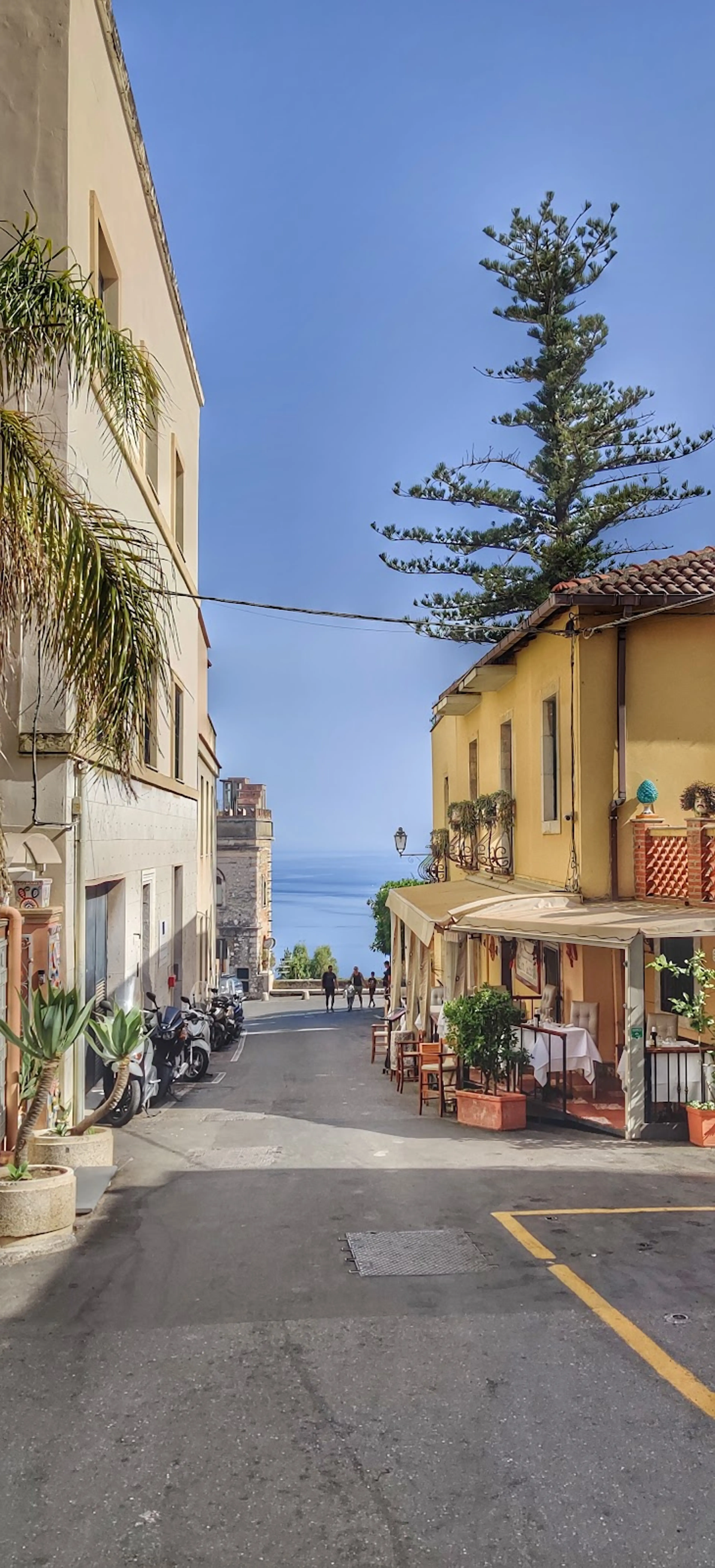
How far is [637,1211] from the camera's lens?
26.0 ft

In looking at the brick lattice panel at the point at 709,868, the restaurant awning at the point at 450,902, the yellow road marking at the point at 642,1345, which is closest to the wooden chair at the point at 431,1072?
the restaurant awning at the point at 450,902

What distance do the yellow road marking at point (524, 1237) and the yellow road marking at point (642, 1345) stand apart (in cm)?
21

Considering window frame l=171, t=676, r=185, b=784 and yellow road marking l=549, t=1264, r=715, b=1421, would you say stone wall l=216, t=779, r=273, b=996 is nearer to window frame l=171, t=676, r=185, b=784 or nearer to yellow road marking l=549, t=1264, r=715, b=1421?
window frame l=171, t=676, r=185, b=784

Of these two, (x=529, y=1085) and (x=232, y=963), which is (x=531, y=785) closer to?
(x=529, y=1085)

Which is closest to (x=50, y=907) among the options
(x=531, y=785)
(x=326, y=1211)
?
(x=326, y=1211)

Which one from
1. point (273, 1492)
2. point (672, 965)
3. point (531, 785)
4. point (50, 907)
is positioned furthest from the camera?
point (531, 785)

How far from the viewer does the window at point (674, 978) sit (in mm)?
14492

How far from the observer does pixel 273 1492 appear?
393 cm

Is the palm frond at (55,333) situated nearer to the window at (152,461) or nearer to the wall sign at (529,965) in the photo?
the window at (152,461)

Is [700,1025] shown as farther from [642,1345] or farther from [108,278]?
[108,278]

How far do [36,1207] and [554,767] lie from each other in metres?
10.5

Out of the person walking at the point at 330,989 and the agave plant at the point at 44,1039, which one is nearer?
the agave plant at the point at 44,1039

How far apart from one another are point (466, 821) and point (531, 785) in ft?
11.3

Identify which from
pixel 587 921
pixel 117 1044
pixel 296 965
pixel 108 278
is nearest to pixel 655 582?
pixel 587 921
